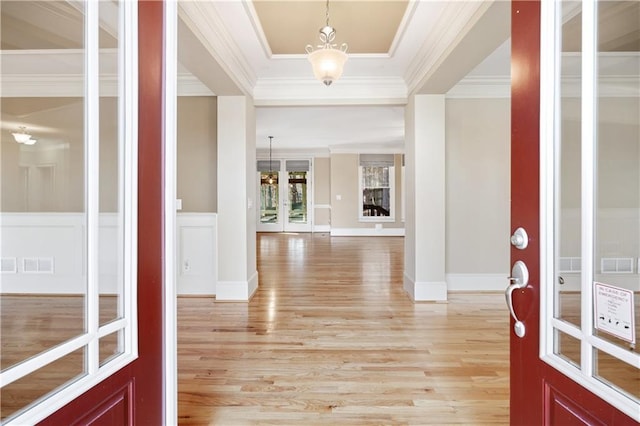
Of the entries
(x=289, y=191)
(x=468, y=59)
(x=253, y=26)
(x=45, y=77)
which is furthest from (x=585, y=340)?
(x=289, y=191)

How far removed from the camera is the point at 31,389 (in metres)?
0.77

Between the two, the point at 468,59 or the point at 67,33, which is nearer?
the point at 67,33

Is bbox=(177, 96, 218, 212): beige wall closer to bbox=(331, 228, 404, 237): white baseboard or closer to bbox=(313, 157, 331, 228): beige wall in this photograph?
bbox=(331, 228, 404, 237): white baseboard

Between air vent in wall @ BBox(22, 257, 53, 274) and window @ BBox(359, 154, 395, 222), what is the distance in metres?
8.96

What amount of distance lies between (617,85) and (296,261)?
5.56 metres

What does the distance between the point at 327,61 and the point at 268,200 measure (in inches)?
343

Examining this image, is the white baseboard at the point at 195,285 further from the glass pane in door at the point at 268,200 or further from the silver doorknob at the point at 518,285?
the glass pane in door at the point at 268,200

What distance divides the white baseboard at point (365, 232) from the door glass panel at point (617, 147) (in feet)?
29.5

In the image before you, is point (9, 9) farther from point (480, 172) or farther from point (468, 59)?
point (480, 172)

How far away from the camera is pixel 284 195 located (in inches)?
423

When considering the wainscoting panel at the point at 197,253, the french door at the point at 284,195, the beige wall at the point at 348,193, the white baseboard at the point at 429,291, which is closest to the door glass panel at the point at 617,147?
the white baseboard at the point at 429,291

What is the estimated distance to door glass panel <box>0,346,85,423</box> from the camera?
0.71 m

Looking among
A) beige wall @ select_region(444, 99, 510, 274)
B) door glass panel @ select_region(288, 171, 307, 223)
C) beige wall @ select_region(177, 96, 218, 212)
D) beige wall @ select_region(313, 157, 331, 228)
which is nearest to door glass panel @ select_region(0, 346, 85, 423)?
beige wall @ select_region(177, 96, 218, 212)

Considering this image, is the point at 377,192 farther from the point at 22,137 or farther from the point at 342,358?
the point at 22,137
